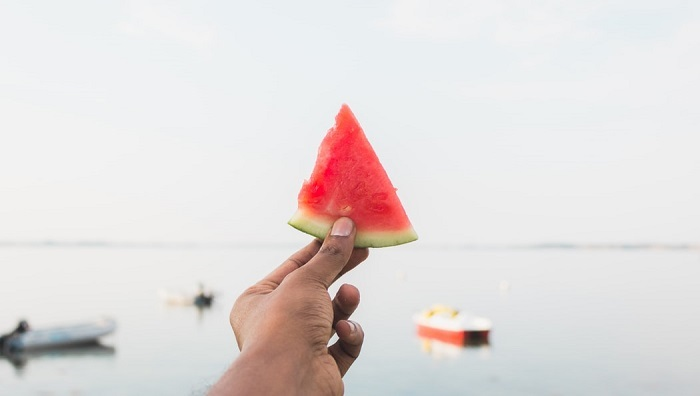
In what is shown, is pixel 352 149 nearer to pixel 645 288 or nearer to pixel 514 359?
pixel 514 359

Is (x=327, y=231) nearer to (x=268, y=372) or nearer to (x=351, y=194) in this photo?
(x=351, y=194)

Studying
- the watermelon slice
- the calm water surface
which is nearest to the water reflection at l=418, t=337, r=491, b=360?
the calm water surface

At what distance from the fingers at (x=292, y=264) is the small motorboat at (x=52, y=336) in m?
28.9

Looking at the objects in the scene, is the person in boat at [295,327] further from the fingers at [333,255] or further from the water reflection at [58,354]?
the water reflection at [58,354]

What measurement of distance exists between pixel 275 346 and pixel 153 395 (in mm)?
21623

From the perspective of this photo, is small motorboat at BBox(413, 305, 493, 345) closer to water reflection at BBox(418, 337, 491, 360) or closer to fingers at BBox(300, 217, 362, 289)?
water reflection at BBox(418, 337, 491, 360)

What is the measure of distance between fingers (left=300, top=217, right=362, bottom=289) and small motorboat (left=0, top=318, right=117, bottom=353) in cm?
2915

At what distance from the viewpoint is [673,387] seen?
2241 cm

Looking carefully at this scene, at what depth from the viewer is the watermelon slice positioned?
7.95 ft

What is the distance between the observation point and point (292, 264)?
2441mm

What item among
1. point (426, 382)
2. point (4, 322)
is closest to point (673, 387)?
point (426, 382)

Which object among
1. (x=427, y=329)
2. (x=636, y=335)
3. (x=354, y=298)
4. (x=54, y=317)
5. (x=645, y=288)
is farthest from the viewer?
(x=645, y=288)

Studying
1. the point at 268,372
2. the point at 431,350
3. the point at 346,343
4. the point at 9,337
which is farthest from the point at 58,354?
the point at 268,372

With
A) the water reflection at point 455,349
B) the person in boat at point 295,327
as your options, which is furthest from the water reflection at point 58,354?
the person in boat at point 295,327
